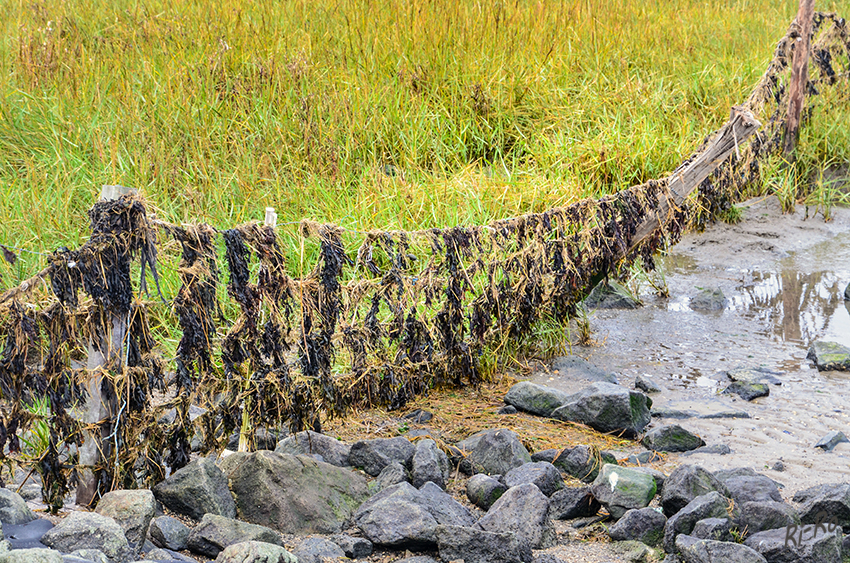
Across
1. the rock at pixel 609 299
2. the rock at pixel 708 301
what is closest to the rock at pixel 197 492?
the rock at pixel 609 299

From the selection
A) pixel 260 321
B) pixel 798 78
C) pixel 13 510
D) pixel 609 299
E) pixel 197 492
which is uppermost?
pixel 798 78

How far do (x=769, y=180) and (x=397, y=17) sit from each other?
14.0ft

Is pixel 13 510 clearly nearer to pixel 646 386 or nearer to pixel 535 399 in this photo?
pixel 535 399

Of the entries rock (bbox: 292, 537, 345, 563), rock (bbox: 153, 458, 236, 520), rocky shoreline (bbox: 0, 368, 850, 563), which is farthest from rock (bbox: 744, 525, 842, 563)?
rock (bbox: 153, 458, 236, 520)

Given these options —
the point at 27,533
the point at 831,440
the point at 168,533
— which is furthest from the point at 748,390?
the point at 27,533

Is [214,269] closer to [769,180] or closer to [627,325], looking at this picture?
[627,325]

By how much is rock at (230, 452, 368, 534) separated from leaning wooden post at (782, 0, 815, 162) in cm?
663

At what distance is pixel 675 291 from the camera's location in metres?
6.32

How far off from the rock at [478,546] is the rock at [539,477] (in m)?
0.54

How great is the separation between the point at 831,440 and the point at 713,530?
147cm

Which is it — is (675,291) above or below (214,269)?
below

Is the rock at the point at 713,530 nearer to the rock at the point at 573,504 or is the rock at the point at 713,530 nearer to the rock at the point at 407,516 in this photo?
the rock at the point at 573,504

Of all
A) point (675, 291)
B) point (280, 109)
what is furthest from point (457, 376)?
point (280, 109)

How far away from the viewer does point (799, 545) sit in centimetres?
264
